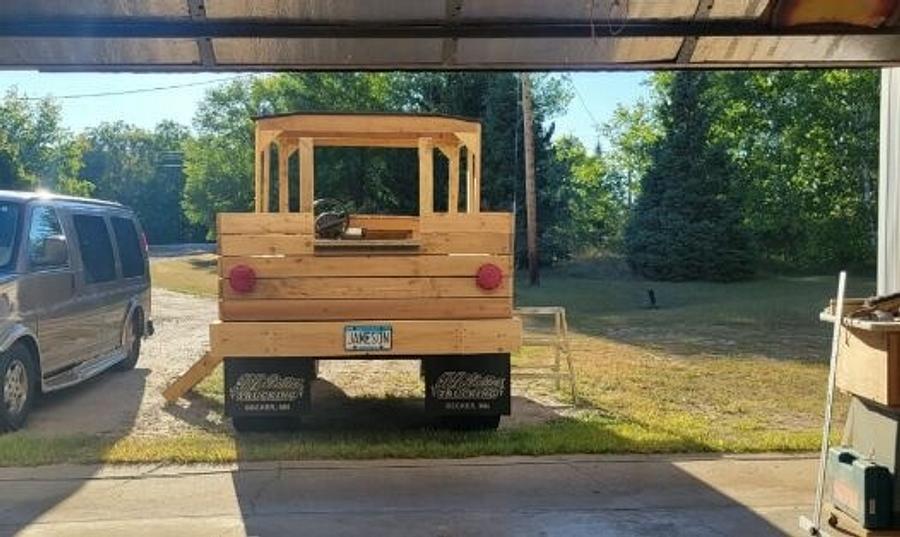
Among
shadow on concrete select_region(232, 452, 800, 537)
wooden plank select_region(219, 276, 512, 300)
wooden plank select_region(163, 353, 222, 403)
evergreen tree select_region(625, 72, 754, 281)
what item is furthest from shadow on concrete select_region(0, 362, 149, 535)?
evergreen tree select_region(625, 72, 754, 281)

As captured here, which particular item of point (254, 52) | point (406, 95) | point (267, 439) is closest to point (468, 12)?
point (254, 52)

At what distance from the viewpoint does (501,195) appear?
37938 millimetres

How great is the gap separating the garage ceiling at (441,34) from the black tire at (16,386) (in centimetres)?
345

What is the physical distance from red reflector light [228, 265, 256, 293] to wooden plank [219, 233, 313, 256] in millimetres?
129

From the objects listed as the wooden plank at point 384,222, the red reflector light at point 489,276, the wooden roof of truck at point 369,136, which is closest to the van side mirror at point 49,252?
the wooden roof of truck at point 369,136

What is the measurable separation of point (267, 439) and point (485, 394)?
1.86m

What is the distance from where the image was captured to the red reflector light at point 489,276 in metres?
7.75

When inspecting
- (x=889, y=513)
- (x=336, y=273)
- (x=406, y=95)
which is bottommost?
(x=889, y=513)

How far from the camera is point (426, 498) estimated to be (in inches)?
245

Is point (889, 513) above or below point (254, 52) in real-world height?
below

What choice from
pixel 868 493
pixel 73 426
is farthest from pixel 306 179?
pixel 868 493

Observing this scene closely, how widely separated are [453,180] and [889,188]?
3.84 meters

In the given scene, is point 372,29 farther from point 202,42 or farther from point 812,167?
point 812,167

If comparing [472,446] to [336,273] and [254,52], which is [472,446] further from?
[254,52]
